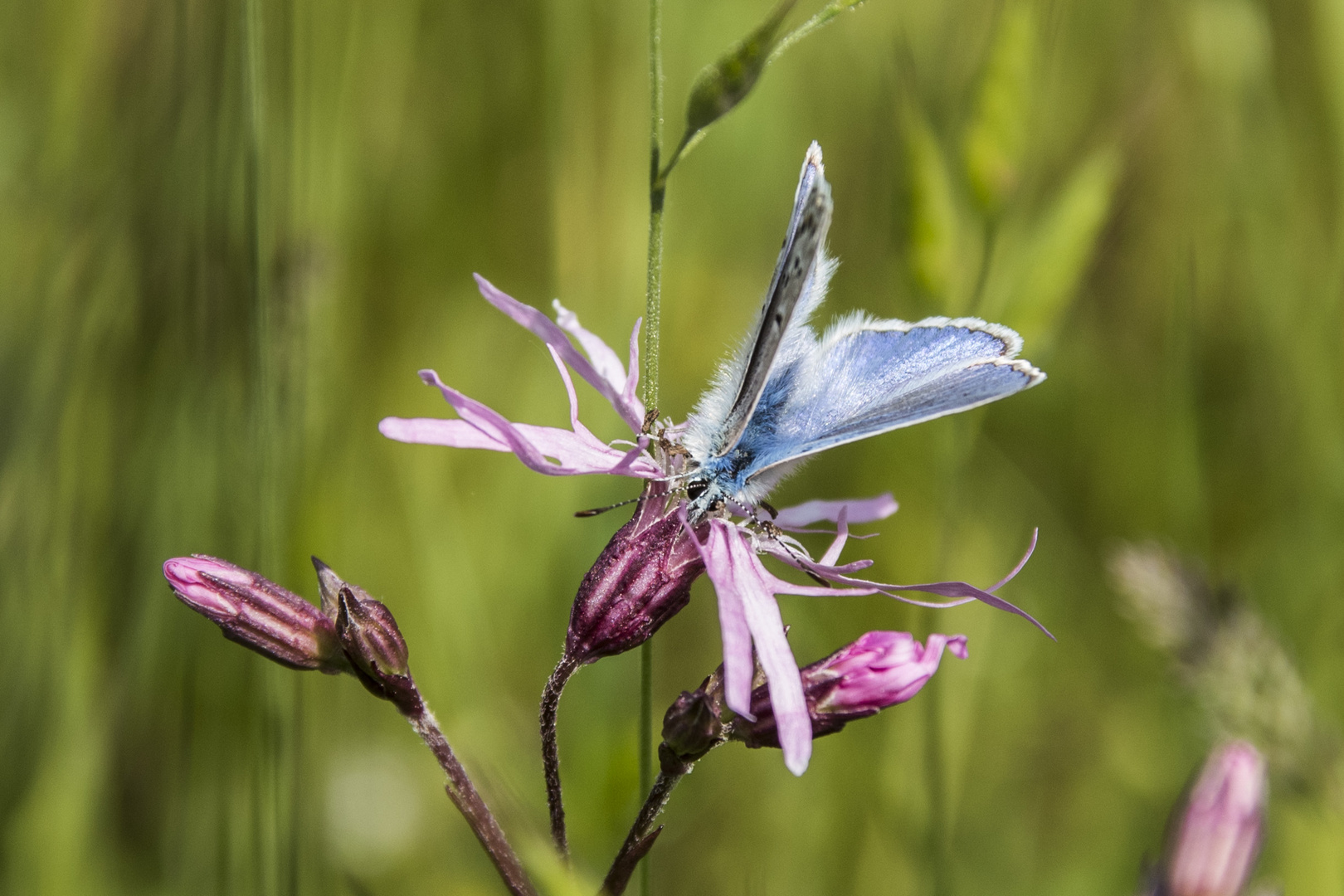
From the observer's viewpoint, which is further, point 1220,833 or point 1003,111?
point 1003,111

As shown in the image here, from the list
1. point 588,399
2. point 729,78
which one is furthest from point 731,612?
point 588,399

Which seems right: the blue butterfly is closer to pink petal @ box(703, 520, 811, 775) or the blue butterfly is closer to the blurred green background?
pink petal @ box(703, 520, 811, 775)

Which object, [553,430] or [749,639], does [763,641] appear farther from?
[553,430]

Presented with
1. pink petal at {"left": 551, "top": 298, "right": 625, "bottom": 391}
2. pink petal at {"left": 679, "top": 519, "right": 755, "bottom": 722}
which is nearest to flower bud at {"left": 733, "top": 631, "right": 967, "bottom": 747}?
pink petal at {"left": 679, "top": 519, "right": 755, "bottom": 722}

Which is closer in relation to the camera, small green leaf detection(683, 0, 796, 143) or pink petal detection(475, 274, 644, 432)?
small green leaf detection(683, 0, 796, 143)

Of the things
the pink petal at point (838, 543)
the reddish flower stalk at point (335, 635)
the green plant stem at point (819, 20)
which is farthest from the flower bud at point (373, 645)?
the green plant stem at point (819, 20)

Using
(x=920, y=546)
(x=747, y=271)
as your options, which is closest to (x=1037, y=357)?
(x=920, y=546)
